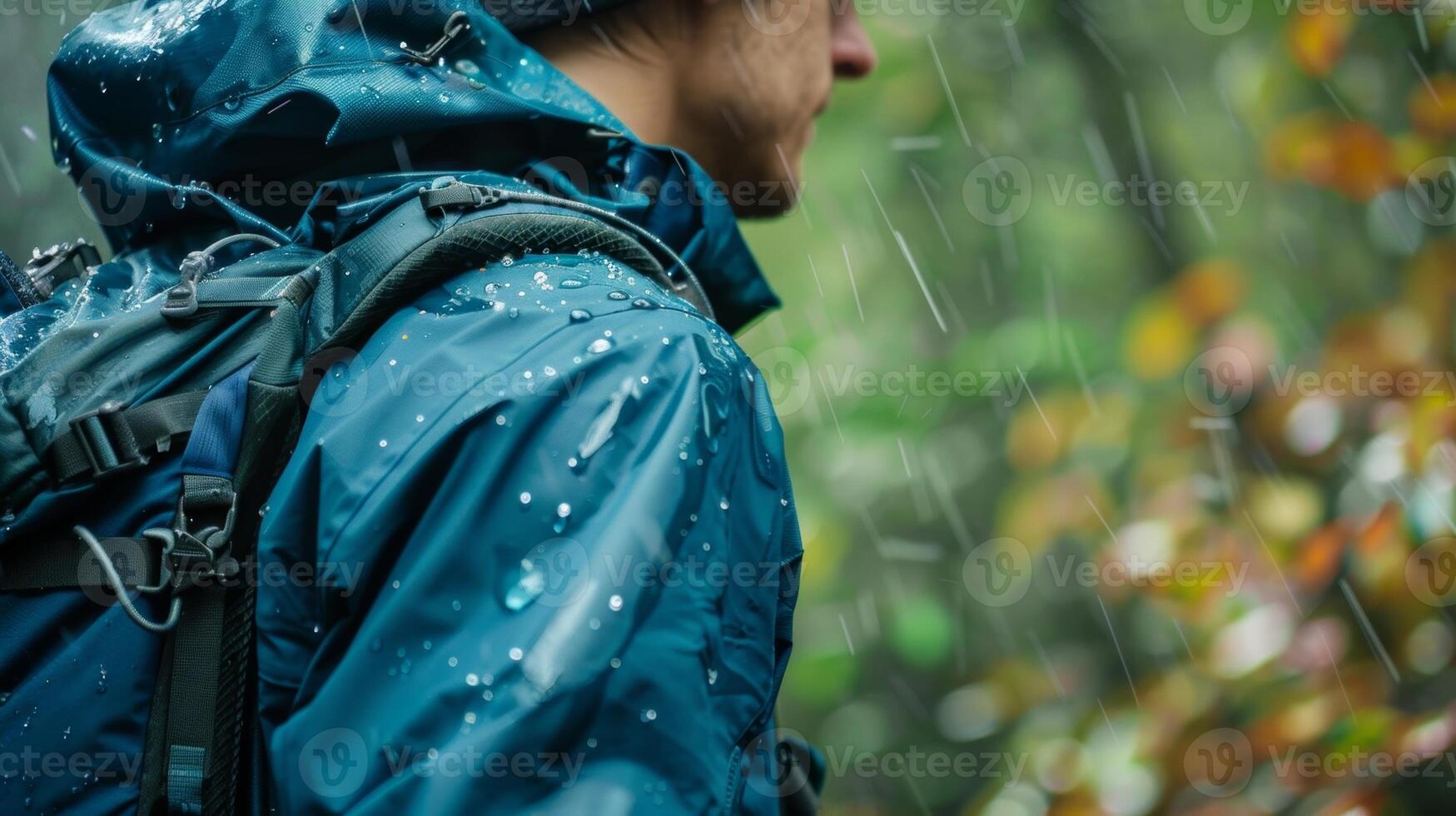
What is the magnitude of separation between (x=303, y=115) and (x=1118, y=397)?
3.82 metres

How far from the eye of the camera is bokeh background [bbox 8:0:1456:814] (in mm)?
3646

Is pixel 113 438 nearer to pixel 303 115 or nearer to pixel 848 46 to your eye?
pixel 303 115

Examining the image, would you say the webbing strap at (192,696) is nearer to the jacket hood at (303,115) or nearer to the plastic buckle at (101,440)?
the plastic buckle at (101,440)

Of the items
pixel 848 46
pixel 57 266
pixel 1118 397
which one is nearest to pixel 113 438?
pixel 57 266

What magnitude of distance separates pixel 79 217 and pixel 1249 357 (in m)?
4.00

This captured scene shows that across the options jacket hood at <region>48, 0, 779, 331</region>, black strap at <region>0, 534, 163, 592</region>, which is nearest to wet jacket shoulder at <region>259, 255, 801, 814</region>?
black strap at <region>0, 534, 163, 592</region>

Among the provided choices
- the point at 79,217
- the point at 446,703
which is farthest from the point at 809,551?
the point at 446,703

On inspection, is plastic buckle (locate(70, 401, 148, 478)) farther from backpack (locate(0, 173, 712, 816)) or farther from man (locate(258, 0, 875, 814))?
man (locate(258, 0, 875, 814))

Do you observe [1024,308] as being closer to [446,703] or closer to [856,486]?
[856,486]

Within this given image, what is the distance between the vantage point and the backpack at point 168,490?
107 centimetres

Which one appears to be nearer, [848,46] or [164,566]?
[164,566]

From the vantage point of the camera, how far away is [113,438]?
1098 mm

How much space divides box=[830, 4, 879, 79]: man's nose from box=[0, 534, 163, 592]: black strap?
1477 millimetres

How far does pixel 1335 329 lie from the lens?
3891 mm
